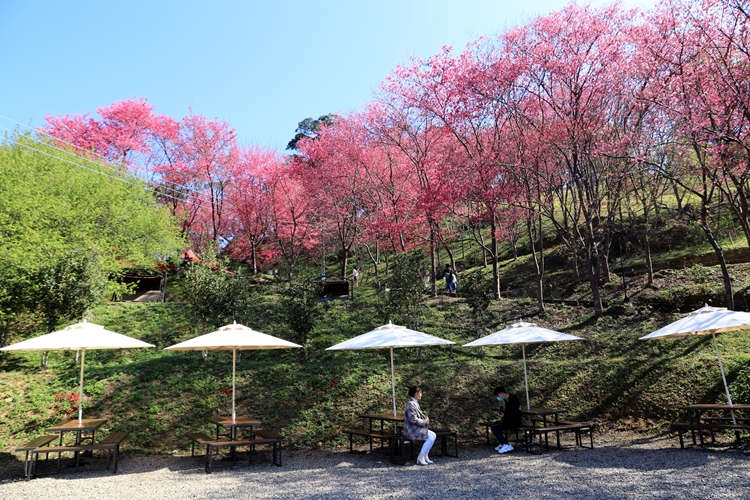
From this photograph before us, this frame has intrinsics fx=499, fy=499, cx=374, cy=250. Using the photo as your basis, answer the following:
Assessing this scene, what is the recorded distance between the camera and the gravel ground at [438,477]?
6.09 m

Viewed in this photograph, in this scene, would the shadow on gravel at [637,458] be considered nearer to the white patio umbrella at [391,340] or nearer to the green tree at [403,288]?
the white patio umbrella at [391,340]

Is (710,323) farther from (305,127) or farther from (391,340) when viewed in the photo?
(305,127)

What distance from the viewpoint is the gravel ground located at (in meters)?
6.09

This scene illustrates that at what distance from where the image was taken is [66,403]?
10.7 m

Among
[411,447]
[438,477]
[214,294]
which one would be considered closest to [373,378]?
[411,447]

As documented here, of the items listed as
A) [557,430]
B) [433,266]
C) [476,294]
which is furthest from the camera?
[433,266]

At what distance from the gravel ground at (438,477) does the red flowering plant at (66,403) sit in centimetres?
176

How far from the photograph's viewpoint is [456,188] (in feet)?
60.2

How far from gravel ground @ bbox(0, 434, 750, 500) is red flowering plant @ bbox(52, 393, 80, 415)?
1.76 meters

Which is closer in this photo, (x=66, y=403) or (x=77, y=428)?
(x=77, y=428)

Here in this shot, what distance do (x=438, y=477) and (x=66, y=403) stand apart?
831 cm

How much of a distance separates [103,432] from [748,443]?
457 inches

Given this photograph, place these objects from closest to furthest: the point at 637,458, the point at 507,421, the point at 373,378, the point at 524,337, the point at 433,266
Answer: the point at 637,458
the point at 507,421
the point at 524,337
the point at 373,378
the point at 433,266

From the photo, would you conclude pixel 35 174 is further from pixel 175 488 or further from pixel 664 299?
pixel 664 299
